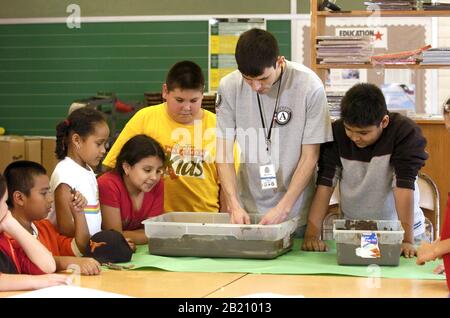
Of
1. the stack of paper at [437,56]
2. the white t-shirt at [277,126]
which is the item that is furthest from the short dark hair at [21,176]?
the stack of paper at [437,56]

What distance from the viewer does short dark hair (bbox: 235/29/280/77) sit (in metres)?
2.79

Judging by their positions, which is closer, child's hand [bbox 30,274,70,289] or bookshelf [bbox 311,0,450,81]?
child's hand [bbox 30,274,70,289]

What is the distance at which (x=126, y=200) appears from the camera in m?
3.11

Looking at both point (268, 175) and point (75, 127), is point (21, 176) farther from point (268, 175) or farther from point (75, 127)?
point (268, 175)

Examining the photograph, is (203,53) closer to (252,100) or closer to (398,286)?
(252,100)

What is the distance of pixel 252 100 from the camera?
3.08 metres

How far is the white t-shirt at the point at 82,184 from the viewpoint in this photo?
2.88 meters

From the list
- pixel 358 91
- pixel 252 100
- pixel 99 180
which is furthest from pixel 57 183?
pixel 358 91

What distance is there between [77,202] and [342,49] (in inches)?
114

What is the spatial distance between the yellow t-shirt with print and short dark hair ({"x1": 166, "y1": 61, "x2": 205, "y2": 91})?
0.17 metres

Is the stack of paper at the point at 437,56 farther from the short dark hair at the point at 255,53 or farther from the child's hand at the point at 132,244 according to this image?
the child's hand at the point at 132,244

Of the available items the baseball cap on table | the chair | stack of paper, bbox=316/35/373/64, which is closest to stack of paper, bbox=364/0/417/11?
stack of paper, bbox=316/35/373/64

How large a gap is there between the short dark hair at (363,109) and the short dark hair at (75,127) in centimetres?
96

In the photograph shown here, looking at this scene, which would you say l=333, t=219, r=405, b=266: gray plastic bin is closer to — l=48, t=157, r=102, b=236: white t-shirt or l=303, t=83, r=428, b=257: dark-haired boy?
l=303, t=83, r=428, b=257: dark-haired boy
